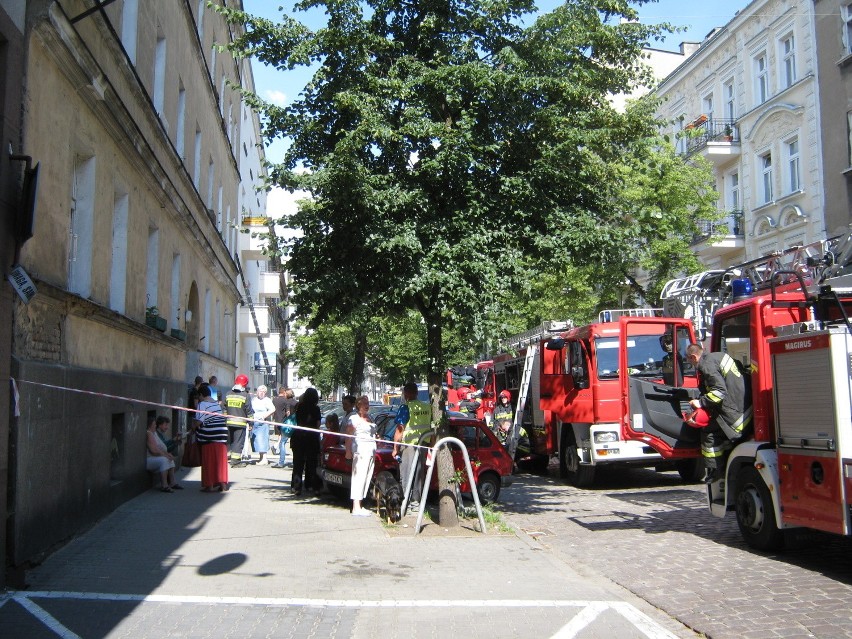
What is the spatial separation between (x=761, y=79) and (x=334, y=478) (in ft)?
75.4

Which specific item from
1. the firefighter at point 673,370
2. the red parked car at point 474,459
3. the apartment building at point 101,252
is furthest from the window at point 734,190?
the red parked car at point 474,459

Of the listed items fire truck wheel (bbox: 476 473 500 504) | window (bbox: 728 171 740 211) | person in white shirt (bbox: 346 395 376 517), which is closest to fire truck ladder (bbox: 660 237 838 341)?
fire truck wheel (bbox: 476 473 500 504)

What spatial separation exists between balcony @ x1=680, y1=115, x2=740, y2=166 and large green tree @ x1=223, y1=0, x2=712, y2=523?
19.7 metres

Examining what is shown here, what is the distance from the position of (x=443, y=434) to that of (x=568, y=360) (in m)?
5.59

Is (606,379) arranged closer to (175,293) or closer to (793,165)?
(175,293)

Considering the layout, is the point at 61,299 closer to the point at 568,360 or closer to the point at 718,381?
the point at 718,381

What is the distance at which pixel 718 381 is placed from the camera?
8477 millimetres

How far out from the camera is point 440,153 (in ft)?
30.3

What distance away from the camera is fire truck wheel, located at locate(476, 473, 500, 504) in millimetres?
12312

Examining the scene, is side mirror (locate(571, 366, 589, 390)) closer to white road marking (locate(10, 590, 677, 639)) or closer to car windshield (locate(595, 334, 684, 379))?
car windshield (locate(595, 334, 684, 379))

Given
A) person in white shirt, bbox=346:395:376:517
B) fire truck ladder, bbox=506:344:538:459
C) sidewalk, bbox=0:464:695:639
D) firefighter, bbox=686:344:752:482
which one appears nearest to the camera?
sidewalk, bbox=0:464:695:639

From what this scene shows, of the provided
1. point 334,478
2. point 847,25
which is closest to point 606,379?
point 334,478

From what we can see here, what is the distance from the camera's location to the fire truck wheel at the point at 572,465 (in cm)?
1456

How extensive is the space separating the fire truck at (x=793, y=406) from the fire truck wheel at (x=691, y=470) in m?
5.48
